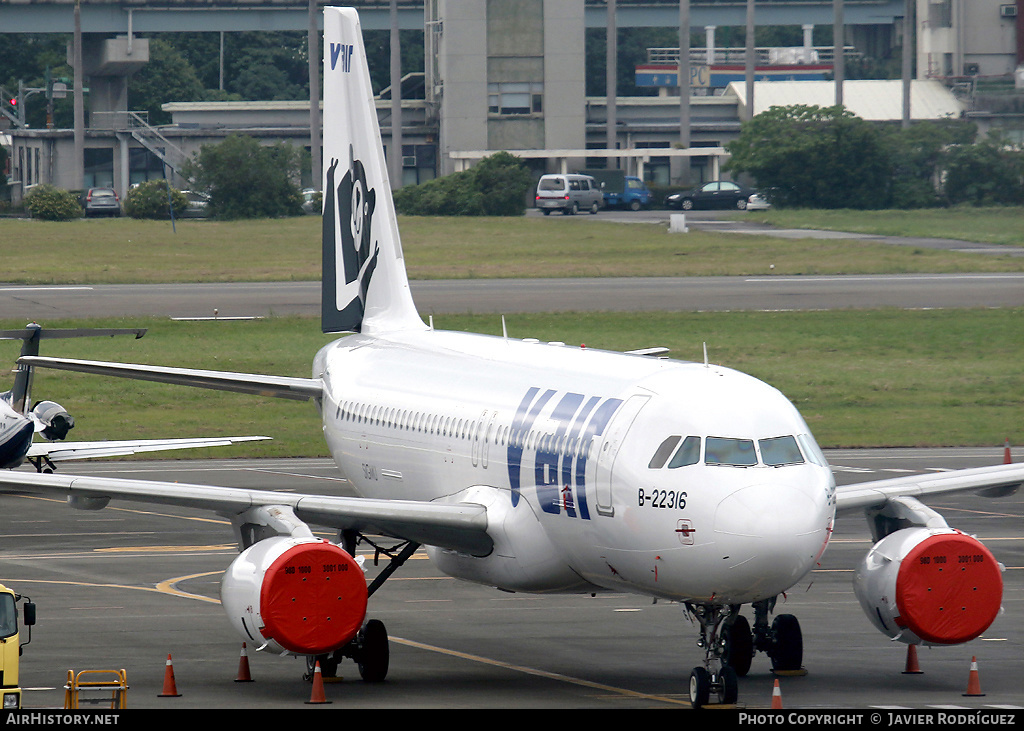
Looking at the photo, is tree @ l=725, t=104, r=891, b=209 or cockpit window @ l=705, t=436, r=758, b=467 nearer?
cockpit window @ l=705, t=436, r=758, b=467

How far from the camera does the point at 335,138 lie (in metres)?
37.5

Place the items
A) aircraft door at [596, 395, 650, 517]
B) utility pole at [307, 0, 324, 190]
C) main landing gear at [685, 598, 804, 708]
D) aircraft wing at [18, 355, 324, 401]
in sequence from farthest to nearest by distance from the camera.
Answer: utility pole at [307, 0, 324, 190] → aircraft wing at [18, 355, 324, 401] → aircraft door at [596, 395, 650, 517] → main landing gear at [685, 598, 804, 708]

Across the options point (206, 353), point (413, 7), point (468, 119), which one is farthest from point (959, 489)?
point (413, 7)

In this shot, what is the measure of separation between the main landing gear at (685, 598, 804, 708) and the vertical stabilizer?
12.8 meters

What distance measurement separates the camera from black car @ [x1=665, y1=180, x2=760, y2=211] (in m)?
142

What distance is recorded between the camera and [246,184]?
130 m

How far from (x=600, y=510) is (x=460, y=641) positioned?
20.7 ft

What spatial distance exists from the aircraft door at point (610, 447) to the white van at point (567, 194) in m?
115

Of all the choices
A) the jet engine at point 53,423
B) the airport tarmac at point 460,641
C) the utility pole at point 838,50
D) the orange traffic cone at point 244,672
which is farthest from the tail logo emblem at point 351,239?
the utility pole at point 838,50

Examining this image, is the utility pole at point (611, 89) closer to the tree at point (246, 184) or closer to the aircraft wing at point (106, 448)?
the tree at point (246, 184)

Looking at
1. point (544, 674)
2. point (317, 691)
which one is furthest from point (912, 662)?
point (317, 691)

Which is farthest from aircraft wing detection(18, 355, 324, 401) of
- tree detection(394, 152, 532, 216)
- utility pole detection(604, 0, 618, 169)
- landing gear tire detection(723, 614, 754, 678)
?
utility pole detection(604, 0, 618, 169)

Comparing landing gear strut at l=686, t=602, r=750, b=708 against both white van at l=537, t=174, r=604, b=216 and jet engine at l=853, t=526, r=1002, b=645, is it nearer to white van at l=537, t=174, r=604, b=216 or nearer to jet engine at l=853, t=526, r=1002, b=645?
jet engine at l=853, t=526, r=1002, b=645

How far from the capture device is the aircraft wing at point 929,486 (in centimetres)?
2398
